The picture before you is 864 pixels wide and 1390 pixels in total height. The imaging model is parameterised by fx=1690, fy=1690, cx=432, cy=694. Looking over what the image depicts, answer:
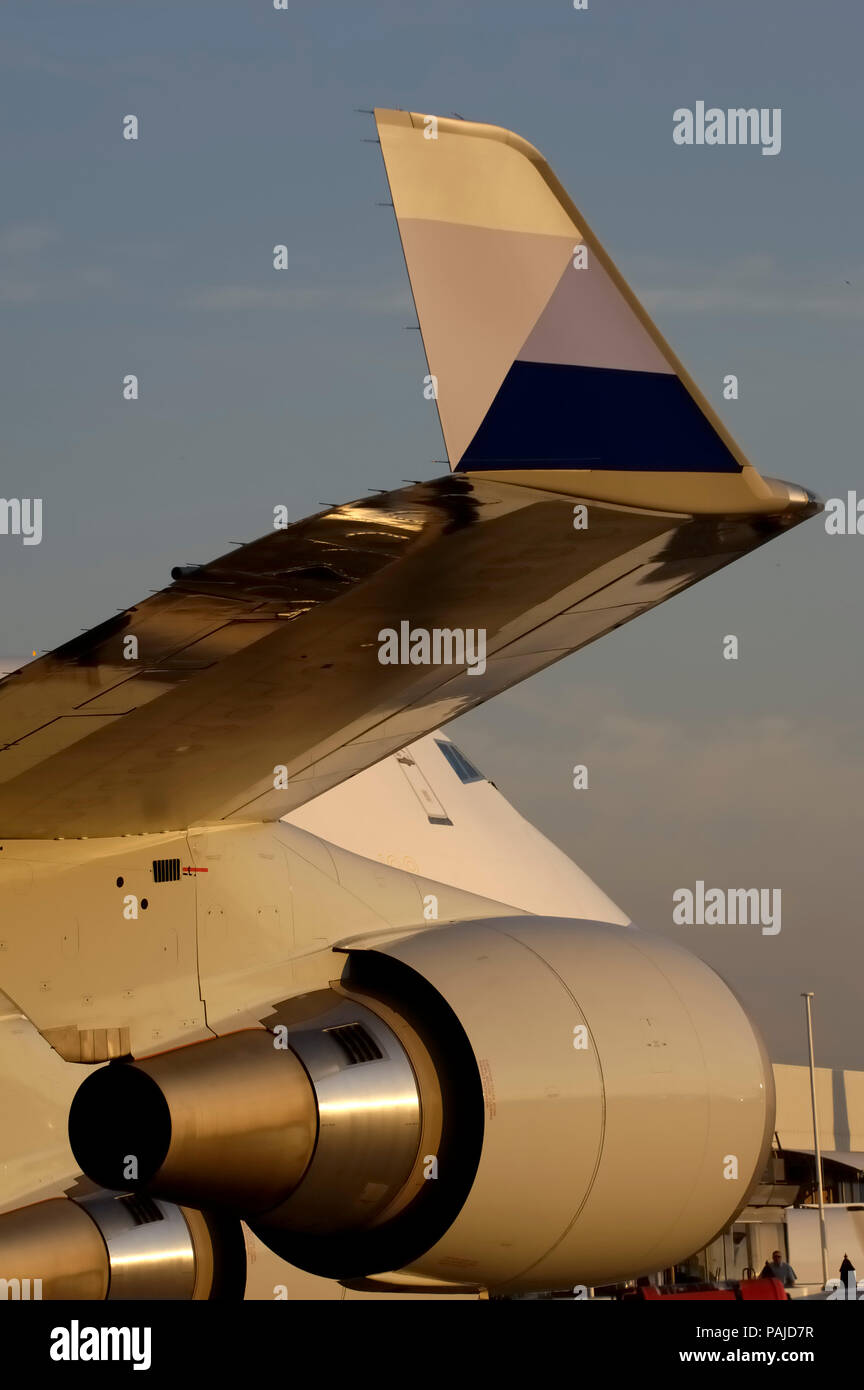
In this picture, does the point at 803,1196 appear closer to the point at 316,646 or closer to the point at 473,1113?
the point at 473,1113

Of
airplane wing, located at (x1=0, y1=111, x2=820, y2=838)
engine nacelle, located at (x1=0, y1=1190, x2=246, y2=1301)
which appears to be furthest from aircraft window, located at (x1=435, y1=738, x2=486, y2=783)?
airplane wing, located at (x1=0, y1=111, x2=820, y2=838)

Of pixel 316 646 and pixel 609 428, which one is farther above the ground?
pixel 609 428

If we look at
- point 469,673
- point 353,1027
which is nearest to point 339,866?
point 353,1027

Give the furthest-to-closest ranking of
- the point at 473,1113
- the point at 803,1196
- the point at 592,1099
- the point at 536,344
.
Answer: the point at 803,1196 < the point at 592,1099 < the point at 473,1113 < the point at 536,344

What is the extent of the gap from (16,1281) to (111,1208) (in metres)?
0.72

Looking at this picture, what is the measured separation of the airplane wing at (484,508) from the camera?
4.12 metres

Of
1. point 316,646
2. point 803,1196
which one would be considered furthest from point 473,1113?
point 803,1196

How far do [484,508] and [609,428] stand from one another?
1.19ft

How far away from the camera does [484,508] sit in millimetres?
4176

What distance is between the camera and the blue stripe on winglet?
4.10m

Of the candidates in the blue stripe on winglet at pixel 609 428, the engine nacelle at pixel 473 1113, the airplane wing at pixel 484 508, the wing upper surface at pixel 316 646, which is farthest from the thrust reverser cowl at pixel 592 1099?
the blue stripe on winglet at pixel 609 428

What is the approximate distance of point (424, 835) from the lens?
12.4 m

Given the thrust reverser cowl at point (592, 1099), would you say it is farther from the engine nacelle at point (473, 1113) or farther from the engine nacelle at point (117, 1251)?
the engine nacelle at point (117, 1251)
